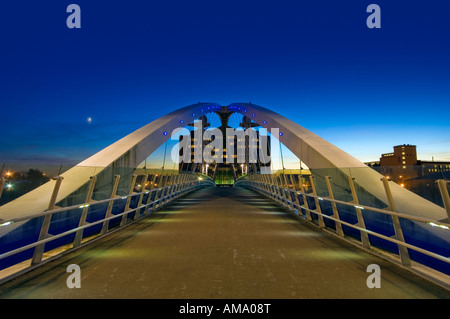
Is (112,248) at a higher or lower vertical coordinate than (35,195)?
lower

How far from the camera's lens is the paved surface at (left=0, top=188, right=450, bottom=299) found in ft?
10.8

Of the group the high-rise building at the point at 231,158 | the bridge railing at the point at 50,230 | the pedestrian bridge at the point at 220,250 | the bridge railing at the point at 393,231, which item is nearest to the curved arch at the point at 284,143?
the pedestrian bridge at the point at 220,250

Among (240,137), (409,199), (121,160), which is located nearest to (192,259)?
(409,199)

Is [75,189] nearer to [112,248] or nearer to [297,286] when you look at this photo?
[112,248]

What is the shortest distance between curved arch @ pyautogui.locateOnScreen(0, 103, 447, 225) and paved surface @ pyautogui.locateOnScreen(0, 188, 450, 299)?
6.92 ft

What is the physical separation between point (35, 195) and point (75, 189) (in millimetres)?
2296

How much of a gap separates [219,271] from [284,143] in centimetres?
1707

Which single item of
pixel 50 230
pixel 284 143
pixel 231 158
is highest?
pixel 231 158

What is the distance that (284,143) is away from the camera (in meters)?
20.3

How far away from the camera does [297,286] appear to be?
3455 millimetres

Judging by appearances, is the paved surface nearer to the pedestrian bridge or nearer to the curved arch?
the pedestrian bridge

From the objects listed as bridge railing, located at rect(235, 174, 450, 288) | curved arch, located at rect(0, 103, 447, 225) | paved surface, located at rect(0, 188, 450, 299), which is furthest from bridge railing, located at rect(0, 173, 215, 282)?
bridge railing, located at rect(235, 174, 450, 288)
